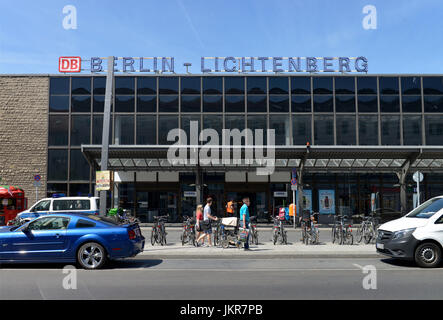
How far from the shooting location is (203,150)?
24.4m

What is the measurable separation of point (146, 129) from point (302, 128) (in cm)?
1149

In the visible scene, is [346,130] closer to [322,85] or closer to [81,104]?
[322,85]

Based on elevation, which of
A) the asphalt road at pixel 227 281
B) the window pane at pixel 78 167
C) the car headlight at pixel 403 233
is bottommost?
the asphalt road at pixel 227 281

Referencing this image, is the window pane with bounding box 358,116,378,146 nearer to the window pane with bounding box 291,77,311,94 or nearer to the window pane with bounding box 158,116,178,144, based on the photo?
the window pane with bounding box 291,77,311,94

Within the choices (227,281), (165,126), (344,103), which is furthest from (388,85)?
(227,281)

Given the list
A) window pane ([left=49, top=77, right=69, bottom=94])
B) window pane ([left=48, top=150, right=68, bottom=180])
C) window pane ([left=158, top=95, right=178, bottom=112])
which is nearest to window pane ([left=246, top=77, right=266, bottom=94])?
window pane ([left=158, top=95, right=178, bottom=112])

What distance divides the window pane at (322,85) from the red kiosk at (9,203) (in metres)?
21.5

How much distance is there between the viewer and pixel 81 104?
29375 millimetres

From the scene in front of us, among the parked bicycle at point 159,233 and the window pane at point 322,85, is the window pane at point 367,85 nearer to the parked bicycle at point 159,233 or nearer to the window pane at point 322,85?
the window pane at point 322,85

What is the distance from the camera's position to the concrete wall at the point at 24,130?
2883cm

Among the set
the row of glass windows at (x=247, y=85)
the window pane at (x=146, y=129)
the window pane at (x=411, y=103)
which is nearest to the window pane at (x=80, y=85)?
the row of glass windows at (x=247, y=85)

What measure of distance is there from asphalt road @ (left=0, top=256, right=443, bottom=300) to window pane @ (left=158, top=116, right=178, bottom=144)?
1809 cm
